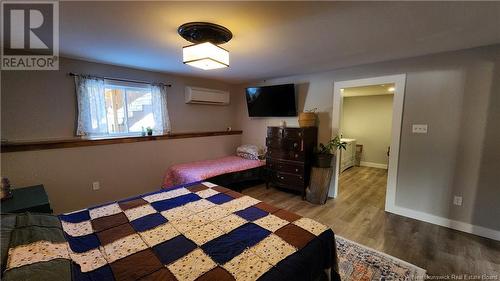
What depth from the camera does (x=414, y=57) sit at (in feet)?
9.09

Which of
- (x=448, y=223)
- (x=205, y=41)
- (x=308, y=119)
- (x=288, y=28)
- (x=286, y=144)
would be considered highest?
(x=288, y=28)

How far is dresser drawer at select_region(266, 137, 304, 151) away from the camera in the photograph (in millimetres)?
3530

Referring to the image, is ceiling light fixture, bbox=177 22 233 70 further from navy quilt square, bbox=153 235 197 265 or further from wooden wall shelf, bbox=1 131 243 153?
wooden wall shelf, bbox=1 131 243 153

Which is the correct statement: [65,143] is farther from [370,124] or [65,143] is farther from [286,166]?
[370,124]

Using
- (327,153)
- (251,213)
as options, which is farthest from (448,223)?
(251,213)

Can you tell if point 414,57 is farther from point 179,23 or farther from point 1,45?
point 1,45

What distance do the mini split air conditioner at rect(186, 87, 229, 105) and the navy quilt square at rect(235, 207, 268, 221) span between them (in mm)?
2955

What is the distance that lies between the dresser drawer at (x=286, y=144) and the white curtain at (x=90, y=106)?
2.82m

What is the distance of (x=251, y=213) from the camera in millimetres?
1702

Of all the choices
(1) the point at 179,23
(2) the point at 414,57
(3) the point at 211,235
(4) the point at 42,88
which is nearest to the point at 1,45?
(4) the point at 42,88

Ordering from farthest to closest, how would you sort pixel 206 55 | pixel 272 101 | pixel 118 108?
pixel 272 101 < pixel 118 108 < pixel 206 55

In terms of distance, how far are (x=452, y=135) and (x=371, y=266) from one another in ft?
6.55

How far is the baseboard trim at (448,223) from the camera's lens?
238 centimetres

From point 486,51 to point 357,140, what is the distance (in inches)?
156
